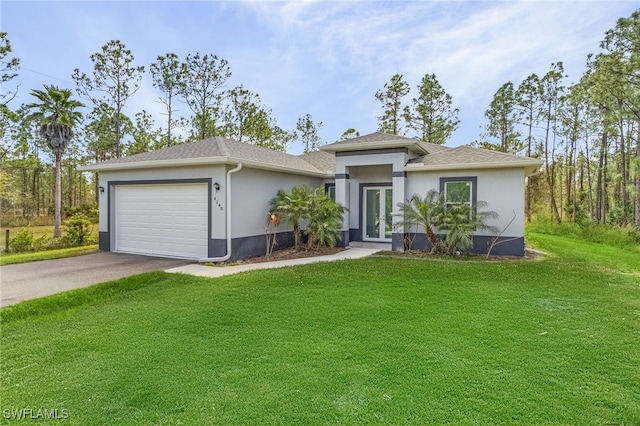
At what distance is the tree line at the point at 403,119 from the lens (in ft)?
65.1

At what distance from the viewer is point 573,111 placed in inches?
977

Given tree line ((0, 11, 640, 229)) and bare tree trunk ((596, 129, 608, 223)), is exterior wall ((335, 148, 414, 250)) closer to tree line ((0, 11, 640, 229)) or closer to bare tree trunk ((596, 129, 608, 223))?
tree line ((0, 11, 640, 229))

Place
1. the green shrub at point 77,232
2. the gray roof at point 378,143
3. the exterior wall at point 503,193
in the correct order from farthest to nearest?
the green shrub at point 77,232, the gray roof at point 378,143, the exterior wall at point 503,193

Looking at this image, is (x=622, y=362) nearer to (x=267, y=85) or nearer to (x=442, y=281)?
(x=442, y=281)

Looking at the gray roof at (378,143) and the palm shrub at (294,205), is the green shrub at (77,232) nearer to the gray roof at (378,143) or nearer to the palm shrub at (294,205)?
the palm shrub at (294,205)

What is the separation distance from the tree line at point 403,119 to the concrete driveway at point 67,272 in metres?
11.8

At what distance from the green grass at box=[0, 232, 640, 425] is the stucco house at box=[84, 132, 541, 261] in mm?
3686

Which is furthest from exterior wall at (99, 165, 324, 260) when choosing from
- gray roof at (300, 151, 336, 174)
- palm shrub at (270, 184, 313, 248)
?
gray roof at (300, 151, 336, 174)

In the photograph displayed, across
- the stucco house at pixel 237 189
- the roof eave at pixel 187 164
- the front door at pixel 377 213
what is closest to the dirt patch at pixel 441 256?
the stucco house at pixel 237 189

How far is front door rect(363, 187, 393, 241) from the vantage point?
13398 millimetres

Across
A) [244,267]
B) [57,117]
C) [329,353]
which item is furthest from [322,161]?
[57,117]

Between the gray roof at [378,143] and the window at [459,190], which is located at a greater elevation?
the gray roof at [378,143]

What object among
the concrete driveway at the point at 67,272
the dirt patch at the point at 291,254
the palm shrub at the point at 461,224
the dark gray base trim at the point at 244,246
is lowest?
the concrete driveway at the point at 67,272

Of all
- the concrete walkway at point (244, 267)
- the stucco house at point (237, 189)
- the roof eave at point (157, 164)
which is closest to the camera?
the concrete walkway at point (244, 267)
